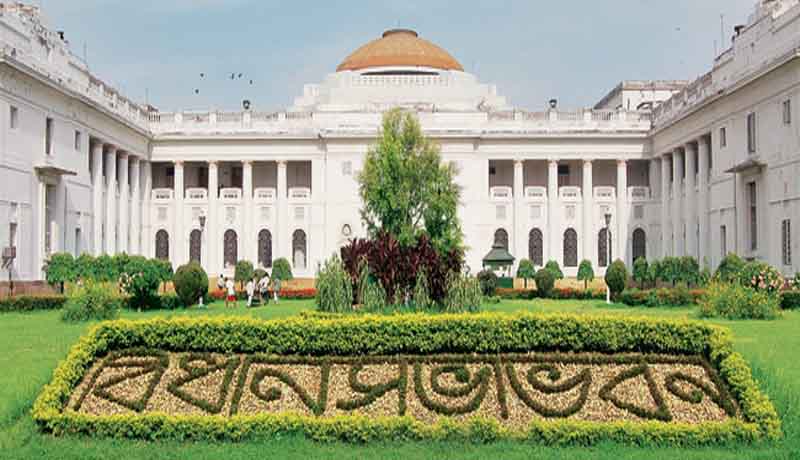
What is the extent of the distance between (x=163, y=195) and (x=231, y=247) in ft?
17.2

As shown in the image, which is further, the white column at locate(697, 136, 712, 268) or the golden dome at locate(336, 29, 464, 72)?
the golden dome at locate(336, 29, 464, 72)

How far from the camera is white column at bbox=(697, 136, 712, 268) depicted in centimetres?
4247

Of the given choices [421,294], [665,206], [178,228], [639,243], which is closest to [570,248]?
[639,243]

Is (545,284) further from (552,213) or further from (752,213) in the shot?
(552,213)

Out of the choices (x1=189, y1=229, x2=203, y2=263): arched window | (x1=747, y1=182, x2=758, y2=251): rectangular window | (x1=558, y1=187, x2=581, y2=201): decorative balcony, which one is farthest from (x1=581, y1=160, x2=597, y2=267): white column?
(x1=189, y1=229, x2=203, y2=263): arched window

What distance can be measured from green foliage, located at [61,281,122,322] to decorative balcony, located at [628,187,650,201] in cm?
3703

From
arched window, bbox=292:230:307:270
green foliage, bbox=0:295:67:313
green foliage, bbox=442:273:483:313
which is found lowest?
green foliage, bbox=0:295:67:313

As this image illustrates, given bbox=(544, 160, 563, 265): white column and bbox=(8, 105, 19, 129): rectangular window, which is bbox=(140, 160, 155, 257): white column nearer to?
bbox=(8, 105, 19, 129): rectangular window

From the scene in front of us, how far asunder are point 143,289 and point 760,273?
18794mm

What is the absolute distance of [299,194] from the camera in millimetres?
53062

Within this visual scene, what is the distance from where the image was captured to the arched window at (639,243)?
52.8 meters

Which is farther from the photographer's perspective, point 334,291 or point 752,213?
point 752,213

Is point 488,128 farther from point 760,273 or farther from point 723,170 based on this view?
point 760,273

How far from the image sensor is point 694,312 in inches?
1008
